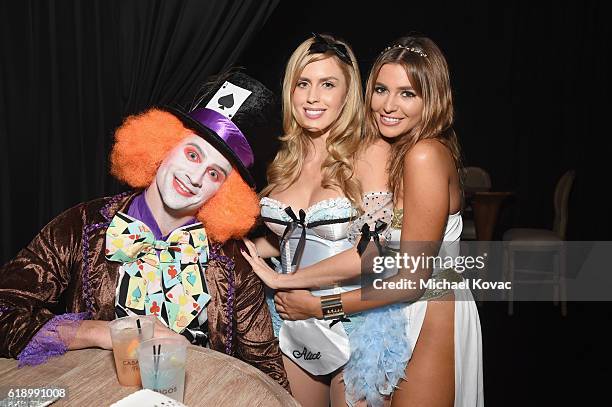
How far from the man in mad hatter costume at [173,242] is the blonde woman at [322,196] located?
0.56 ft

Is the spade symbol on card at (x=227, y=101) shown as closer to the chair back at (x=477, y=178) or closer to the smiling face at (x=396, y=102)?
the smiling face at (x=396, y=102)

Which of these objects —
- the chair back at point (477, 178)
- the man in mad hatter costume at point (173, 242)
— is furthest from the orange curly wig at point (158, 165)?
the chair back at point (477, 178)

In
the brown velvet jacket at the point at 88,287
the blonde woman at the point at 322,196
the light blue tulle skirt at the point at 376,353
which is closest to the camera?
the brown velvet jacket at the point at 88,287

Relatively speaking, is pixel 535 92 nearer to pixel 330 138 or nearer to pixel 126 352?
pixel 330 138

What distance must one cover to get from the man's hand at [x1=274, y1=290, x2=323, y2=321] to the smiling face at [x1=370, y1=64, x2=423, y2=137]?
671 mm

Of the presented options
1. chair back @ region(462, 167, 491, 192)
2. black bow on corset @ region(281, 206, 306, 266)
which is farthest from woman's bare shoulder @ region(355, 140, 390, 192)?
chair back @ region(462, 167, 491, 192)

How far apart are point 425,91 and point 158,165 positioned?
0.98 metres

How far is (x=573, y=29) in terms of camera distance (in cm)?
614

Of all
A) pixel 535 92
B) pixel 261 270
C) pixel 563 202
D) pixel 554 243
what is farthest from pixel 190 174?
pixel 535 92

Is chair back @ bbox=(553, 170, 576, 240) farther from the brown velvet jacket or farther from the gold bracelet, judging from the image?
the brown velvet jacket

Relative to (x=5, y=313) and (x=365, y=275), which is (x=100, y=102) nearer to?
(x=5, y=313)

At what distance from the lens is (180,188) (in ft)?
5.77

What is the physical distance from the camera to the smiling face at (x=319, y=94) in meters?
2.04

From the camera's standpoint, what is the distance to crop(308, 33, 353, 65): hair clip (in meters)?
2.05
